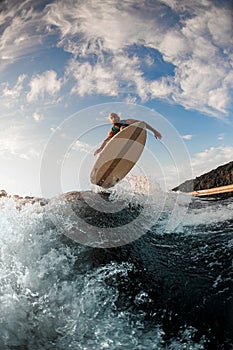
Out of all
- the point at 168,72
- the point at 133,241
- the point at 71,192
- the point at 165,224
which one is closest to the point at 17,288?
the point at 133,241

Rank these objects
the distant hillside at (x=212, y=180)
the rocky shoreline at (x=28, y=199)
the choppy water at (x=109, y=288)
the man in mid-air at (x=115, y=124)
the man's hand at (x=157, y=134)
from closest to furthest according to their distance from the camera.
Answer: the choppy water at (x=109, y=288) → the rocky shoreline at (x=28, y=199) → the man's hand at (x=157, y=134) → the man in mid-air at (x=115, y=124) → the distant hillside at (x=212, y=180)

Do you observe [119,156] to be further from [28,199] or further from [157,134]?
[28,199]

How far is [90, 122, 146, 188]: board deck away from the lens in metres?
2.54

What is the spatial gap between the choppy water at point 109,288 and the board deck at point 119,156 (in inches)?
26.3

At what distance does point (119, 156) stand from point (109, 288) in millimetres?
1446

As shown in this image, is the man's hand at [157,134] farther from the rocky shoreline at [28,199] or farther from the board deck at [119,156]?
the rocky shoreline at [28,199]

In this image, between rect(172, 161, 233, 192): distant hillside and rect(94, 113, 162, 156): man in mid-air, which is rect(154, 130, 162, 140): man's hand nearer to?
rect(94, 113, 162, 156): man in mid-air

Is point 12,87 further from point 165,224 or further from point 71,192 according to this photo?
point 165,224

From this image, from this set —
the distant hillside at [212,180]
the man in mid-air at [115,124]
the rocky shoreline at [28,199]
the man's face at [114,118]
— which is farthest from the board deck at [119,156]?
the distant hillside at [212,180]

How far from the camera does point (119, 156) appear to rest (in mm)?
2605

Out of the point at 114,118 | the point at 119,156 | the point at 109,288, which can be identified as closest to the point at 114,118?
the point at 114,118

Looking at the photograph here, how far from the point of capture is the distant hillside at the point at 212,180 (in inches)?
163

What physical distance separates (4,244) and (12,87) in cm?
105

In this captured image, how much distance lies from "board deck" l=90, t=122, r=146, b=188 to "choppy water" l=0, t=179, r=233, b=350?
669 millimetres
